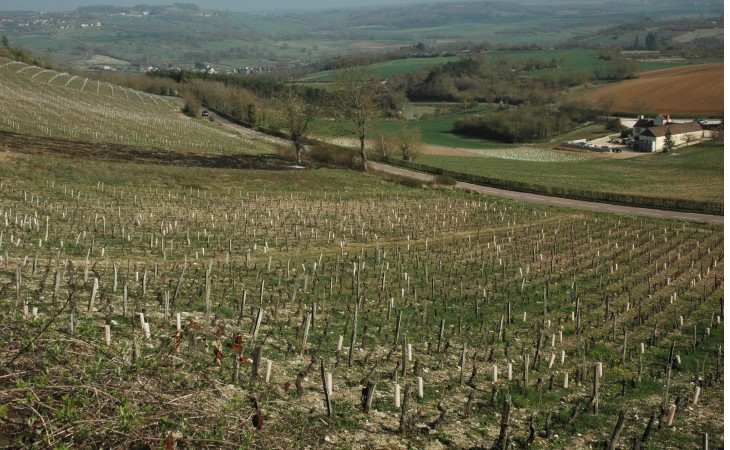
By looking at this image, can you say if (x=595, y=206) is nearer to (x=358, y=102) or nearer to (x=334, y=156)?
(x=358, y=102)

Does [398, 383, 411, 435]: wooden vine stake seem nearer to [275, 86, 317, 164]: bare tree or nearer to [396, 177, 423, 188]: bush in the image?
[396, 177, 423, 188]: bush

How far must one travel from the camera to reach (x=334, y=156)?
62844 mm

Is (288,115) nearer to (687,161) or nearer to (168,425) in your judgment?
(687,161)

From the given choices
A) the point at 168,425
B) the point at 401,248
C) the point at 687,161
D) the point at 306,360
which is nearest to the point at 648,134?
the point at 687,161

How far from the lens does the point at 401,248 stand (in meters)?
28.7

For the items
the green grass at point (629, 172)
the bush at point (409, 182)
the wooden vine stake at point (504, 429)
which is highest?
the wooden vine stake at point (504, 429)

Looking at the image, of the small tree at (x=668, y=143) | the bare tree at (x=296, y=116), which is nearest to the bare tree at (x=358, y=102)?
the bare tree at (x=296, y=116)

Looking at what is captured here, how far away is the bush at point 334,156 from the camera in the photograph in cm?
6197

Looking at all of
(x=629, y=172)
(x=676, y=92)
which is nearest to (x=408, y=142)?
(x=629, y=172)

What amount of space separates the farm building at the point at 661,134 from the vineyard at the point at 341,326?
5213 centimetres

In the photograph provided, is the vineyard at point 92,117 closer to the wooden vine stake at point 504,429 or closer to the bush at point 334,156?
the bush at point 334,156

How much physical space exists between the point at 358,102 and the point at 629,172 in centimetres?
2839

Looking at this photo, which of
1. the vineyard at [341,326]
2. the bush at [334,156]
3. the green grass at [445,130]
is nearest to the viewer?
the vineyard at [341,326]

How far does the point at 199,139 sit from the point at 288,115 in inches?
599
